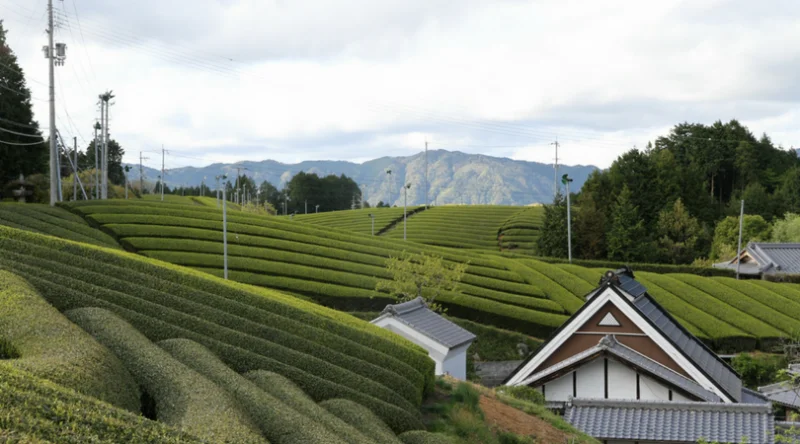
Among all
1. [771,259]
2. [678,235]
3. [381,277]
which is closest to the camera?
[381,277]

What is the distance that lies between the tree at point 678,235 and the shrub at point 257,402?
236ft

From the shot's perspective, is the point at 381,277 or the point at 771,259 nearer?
the point at 381,277

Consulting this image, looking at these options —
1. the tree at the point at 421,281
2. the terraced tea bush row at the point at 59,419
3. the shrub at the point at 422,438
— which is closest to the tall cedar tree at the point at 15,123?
the tree at the point at 421,281

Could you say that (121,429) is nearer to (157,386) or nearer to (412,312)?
(157,386)

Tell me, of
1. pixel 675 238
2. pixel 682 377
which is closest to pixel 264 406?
pixel 682 377

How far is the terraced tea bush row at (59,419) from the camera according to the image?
6.23m

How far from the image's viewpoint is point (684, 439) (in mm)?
14250

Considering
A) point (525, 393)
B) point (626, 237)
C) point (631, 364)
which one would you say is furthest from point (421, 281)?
point (626, 237)

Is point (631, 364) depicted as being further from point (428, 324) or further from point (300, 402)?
point (300, 402)

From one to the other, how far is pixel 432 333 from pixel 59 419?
1722 cm

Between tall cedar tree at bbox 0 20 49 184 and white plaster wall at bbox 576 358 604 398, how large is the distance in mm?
52071

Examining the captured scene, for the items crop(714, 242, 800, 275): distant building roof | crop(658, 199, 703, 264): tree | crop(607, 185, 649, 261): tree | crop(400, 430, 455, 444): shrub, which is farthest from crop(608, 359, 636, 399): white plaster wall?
crop(658, 199, 703, 264): tree

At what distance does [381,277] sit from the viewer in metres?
46.8

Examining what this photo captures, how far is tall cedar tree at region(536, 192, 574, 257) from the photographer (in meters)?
72.4
